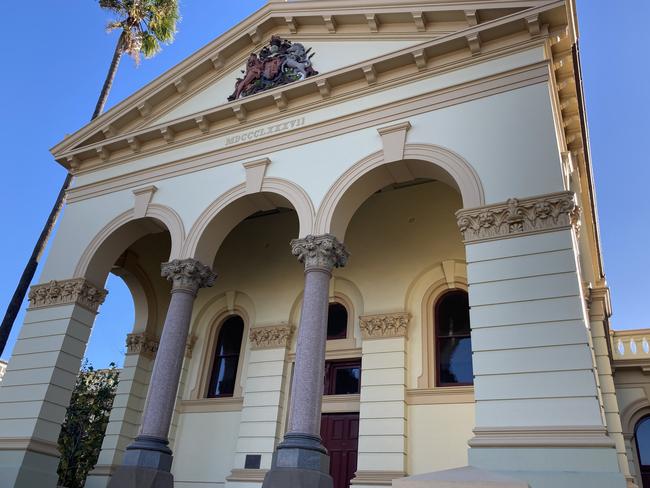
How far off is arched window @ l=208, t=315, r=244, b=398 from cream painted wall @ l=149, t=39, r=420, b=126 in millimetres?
6196

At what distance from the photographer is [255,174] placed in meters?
13.2

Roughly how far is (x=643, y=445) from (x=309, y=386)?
461 inches

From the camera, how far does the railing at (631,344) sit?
55.5ft

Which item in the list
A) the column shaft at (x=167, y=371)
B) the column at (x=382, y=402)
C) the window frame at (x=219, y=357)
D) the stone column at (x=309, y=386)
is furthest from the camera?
the window frame at (x=219, y=357)

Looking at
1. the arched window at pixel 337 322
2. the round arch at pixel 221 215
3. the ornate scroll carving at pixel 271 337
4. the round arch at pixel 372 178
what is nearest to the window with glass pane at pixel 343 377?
the arched window at pixel 337 322

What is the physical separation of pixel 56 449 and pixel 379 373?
7.66 meters

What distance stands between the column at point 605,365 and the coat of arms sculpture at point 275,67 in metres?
10.2

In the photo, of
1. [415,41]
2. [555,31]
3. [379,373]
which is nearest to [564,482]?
[379,373]

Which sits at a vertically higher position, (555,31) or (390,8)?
(390,8)

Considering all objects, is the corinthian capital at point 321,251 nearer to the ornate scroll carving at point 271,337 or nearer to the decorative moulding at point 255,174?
the decorative moulding at point 255,174

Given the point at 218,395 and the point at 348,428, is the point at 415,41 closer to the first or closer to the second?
the point at 348,428

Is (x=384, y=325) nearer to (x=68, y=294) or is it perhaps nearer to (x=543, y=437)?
(x=543, y=437)

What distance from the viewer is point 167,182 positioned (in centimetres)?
1458

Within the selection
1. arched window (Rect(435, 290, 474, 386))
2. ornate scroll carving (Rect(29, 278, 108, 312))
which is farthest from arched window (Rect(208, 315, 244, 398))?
arched window (Rect(435, 290, 474, 386))
